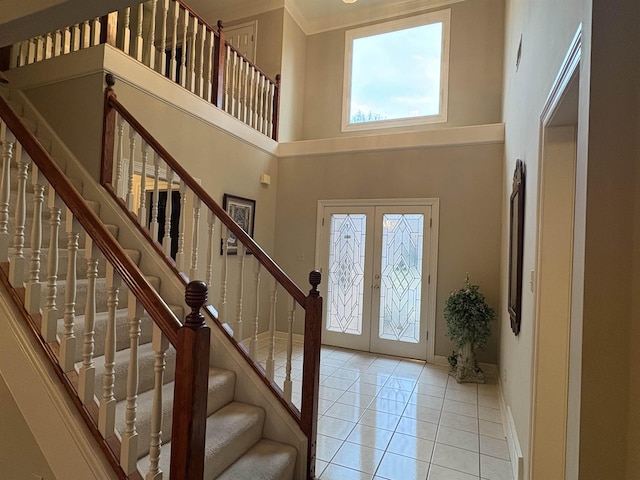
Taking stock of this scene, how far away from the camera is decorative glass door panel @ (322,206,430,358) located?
4.55m

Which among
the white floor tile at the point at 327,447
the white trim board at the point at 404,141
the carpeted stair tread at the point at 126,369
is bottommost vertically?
the white floor tile at the point at 327,447

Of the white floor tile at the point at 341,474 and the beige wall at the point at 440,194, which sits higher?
the beige wall at the point at 440,194

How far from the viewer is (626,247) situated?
101 centimetres

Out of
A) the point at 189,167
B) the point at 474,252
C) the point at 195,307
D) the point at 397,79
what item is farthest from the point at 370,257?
the point at 195,307

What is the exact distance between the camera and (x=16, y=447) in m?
1.69

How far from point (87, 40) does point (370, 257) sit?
12.4ft

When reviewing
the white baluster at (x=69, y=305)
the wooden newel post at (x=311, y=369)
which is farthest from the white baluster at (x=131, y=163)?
the wooden newel post at (x=311, y=369)

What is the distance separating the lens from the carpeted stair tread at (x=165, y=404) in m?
1.72

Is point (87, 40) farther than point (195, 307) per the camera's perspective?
Yes

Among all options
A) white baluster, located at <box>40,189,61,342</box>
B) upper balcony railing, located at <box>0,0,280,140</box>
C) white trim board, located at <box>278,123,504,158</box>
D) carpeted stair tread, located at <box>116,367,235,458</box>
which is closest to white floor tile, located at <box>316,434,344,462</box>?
carpeted stair tread, located at <box>116,367,235,458</box>

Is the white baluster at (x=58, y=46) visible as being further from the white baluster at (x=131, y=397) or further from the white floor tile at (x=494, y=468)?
the white floor tile at (x=494, y=468)

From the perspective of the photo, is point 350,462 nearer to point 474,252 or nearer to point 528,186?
point 528,186

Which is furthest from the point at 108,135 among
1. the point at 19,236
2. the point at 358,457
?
the point at 358,457

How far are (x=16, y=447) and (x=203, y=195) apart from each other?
5.43ft
